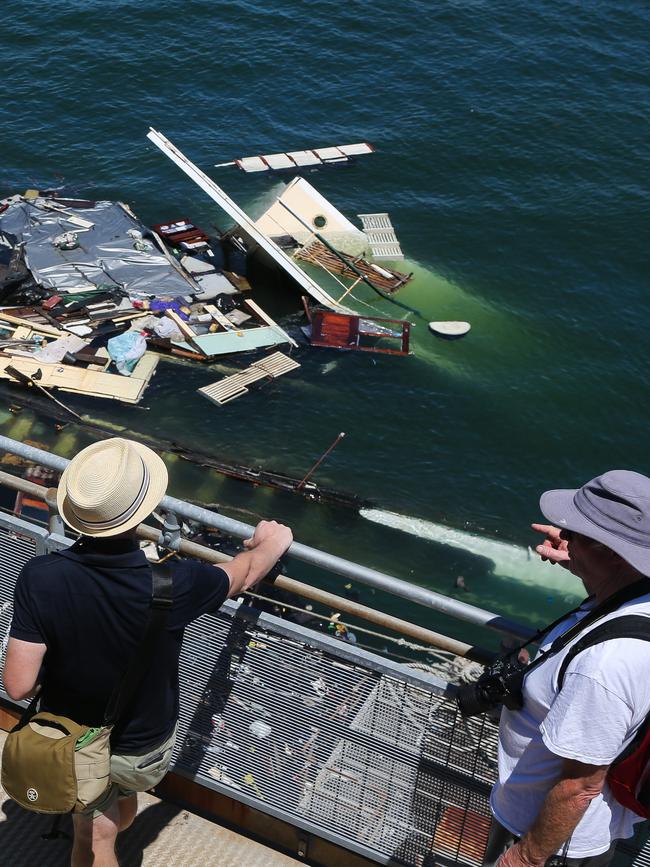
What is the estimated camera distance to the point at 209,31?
43.9 m

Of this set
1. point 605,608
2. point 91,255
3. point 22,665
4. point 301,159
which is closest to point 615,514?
point 605,608

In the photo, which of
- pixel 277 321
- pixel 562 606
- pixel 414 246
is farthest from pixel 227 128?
pixel 562 606

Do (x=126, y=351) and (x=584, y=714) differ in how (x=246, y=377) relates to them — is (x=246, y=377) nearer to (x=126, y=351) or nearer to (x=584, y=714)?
(x=126, y=351)

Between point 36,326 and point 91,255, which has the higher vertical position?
point 91,255

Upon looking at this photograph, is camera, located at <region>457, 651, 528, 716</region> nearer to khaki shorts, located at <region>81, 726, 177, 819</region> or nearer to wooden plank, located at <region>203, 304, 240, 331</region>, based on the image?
khaki shorts, located at <region>81, 726, 177, 819</region>

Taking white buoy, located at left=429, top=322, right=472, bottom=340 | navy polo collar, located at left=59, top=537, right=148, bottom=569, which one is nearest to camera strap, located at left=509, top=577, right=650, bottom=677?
navy polo collar, located at left=59, top=537, right=148, bottom=569

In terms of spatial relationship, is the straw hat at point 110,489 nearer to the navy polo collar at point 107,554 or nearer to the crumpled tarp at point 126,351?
the navy polo collar at point 107,554

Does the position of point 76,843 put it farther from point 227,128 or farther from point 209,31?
point 209,31

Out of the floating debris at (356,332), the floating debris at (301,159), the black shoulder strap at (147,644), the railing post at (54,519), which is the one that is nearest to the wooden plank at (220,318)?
the floating debris at (356,332)

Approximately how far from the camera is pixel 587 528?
368 cm

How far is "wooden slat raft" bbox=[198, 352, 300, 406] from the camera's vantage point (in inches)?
946

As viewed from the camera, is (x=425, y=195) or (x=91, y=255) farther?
(x=425, y=195)

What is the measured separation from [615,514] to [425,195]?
31.7m

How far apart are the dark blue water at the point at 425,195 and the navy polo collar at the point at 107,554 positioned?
641 inches
